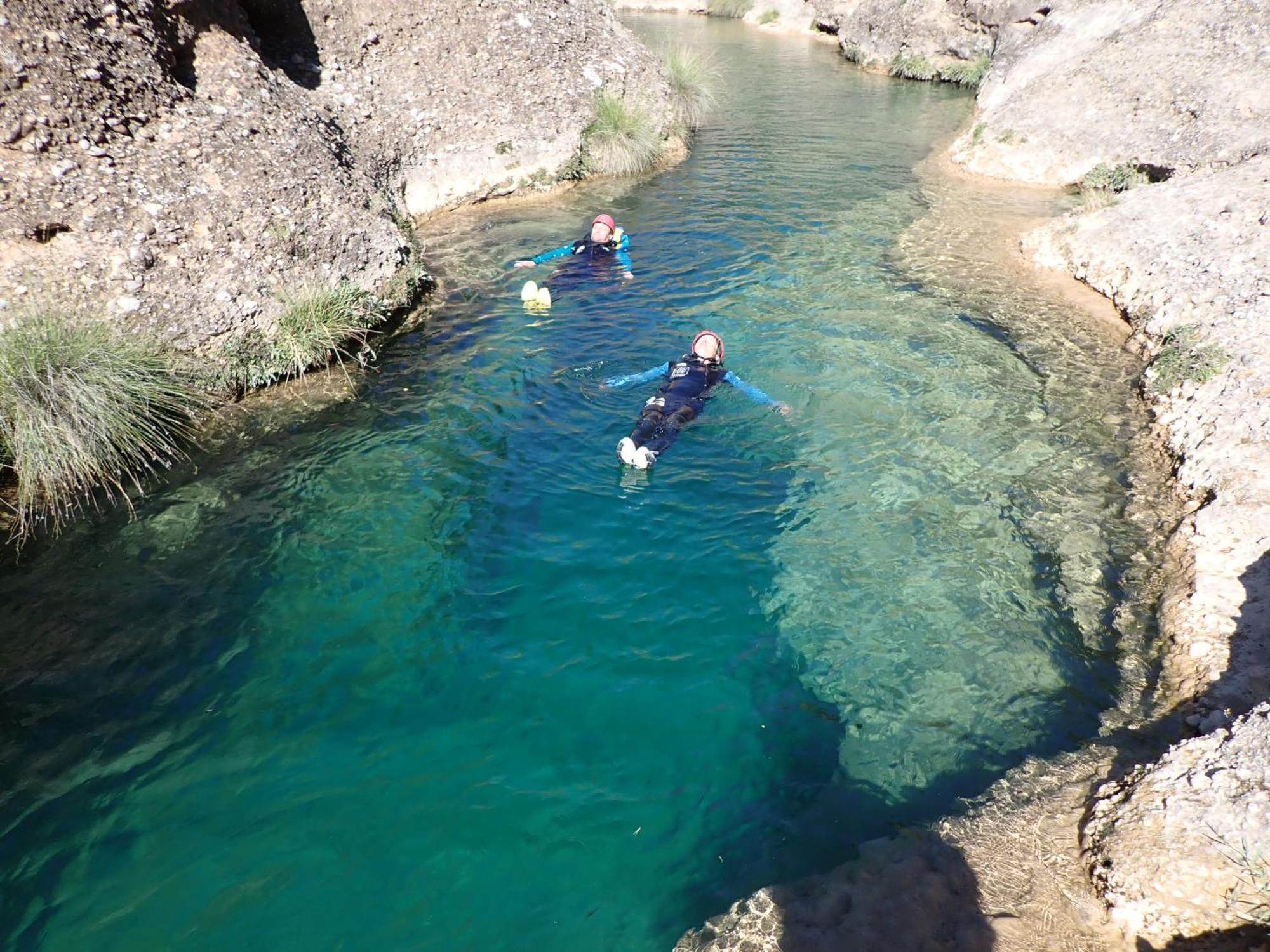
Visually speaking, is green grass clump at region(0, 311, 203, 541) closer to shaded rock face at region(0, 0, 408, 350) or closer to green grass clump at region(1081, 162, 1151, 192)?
shaded rock face at region(0, 0, 408, 350)

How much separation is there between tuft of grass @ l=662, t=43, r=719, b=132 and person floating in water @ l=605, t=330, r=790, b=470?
11.7m

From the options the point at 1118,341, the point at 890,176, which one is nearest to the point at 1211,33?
the point at 890,176

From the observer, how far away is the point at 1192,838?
4426mm

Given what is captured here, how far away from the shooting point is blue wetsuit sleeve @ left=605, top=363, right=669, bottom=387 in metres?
9.83

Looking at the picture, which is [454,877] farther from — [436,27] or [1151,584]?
[436,27]

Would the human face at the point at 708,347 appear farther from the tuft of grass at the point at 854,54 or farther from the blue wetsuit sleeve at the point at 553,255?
the tuft of grass at the point at 854,54

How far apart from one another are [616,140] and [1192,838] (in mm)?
16216

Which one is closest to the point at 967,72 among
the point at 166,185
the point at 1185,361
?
the point at 1185,361

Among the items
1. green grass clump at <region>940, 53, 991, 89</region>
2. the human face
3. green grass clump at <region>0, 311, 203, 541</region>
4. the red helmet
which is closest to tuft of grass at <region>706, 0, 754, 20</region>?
green grass clump at <region>940, 53, 991, 89</region>

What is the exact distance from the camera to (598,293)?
12.4 metres

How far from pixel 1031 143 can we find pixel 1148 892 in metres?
16.9

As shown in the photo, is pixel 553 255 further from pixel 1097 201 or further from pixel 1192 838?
pixel 1192 838

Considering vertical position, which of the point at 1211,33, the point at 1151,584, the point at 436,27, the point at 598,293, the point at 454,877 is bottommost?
the point at 1151,584

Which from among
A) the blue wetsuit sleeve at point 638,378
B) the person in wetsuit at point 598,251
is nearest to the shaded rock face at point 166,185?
the person in wetsuit at point 598,251
